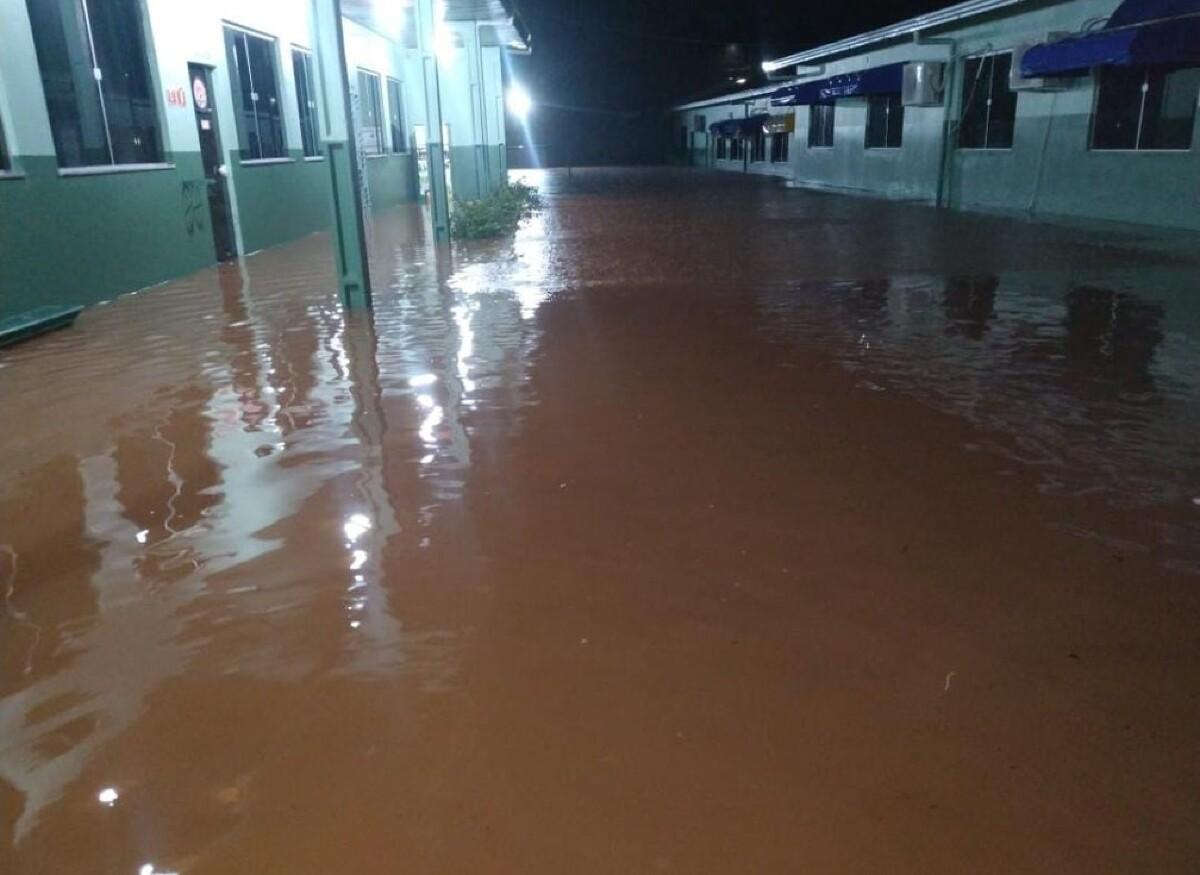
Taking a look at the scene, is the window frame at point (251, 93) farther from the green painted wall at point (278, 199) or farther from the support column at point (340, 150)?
the support column at point (340, 150)

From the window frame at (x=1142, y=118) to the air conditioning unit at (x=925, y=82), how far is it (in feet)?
14.0

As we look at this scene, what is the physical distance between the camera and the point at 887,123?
75.2ft

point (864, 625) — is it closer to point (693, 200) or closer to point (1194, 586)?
point (1194, 586)

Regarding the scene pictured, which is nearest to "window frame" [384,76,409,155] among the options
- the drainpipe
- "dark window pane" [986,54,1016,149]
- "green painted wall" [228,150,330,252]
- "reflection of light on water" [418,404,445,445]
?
"green painted wall" [228,150,330,252]

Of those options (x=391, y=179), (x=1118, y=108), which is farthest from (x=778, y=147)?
(x=1118, y=108)

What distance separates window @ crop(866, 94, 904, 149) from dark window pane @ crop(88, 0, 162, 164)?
1676cm

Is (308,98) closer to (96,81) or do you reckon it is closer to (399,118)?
(96,81)

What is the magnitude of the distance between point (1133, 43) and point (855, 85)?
30.3 ft

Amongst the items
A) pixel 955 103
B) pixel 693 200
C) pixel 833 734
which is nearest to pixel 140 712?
pixel 833 734

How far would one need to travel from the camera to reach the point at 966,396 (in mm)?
5980

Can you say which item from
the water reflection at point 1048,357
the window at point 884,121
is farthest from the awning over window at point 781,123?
the water reflection at point 1048,357

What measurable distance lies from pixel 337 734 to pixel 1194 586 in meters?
3.22

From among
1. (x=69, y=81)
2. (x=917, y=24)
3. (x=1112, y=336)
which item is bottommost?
(x=1112, y=336)

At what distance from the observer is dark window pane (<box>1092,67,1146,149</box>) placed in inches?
565
